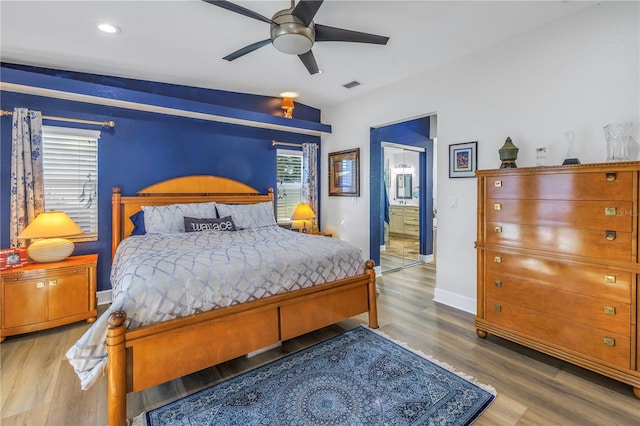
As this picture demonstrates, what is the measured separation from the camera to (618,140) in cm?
218

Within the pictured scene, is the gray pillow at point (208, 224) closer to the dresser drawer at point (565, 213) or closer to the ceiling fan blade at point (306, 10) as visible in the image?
the ceiling fan blade at point (306, 10)

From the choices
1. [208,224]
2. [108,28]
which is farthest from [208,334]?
[108,28]

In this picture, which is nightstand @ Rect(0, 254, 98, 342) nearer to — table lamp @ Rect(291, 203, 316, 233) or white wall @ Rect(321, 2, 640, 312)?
table lamp @ Rect(291, 203, 316, 233)

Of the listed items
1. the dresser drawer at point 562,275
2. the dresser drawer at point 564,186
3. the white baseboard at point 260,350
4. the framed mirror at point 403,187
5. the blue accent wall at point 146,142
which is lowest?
the white baseboard at point 260,350

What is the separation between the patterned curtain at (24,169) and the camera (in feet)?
9.98

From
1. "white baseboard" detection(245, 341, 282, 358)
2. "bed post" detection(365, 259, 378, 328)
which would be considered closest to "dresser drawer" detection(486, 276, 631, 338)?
"bed post" detection(365, 259, 378, 328)

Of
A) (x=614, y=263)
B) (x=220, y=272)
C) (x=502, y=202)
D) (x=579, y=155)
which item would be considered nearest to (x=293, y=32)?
(x=220, y=272)

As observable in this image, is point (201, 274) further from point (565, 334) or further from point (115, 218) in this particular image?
point (565, 334)

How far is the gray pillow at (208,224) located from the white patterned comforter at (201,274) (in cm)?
39

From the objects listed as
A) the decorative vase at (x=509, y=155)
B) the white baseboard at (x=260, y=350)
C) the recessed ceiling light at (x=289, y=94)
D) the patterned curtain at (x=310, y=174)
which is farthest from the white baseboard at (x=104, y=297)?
the decorative vase at (x=509, y=155)

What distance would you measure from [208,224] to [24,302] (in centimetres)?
173

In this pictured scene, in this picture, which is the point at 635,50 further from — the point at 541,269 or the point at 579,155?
the point at 541,269

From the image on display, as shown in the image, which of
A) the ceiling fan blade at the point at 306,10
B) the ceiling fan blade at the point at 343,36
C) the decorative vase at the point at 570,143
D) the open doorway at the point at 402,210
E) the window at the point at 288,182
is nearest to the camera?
the ceiling fan blade at the point at 306,10

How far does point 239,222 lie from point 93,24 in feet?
7.72
